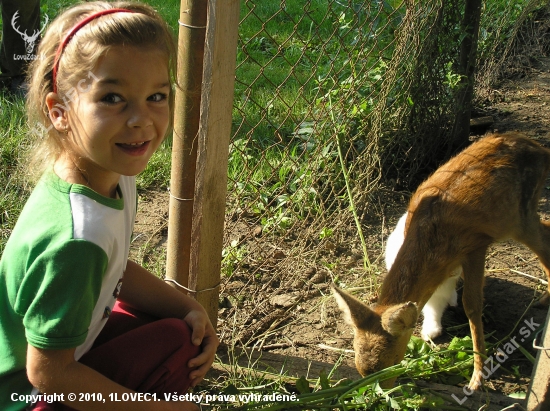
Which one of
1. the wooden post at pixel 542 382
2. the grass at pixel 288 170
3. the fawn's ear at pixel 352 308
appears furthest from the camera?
the fawn's ear at pixel 352 308

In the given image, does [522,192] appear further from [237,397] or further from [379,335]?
[237,397]

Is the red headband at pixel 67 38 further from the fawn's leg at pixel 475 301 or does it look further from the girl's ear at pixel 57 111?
the fawn's leg at pixel 475 301

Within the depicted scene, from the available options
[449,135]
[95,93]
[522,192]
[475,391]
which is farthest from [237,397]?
[449,135]

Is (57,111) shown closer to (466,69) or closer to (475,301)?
(475,301)

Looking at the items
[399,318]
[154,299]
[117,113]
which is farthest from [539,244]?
[117,113]

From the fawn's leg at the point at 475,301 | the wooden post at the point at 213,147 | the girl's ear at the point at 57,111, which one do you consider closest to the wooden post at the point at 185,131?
the wooden post at the point at 213,147

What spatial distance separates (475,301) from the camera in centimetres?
384

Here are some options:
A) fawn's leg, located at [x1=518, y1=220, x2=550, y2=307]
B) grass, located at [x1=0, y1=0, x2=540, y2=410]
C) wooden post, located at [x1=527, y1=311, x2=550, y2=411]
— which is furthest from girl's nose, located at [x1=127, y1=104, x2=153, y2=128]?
fawn's leg, located at [x1=518, y1=220, x2=550, y2=307]

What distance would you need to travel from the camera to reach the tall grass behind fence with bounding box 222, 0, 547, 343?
14.2 feet

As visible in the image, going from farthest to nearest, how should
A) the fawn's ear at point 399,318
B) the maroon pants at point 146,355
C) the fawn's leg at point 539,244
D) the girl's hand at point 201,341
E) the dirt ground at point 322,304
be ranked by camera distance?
the fawn's leg at point 539,244 → the dirt ground at point 322,304 → the fawn's ear at point 399,318 → the girl's hand at point 201,341 → the maroon pants at point 146,355

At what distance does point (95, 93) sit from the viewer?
6.27ft

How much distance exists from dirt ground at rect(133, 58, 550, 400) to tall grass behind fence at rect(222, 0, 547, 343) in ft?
0.10

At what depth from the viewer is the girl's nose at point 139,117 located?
6.46 feet

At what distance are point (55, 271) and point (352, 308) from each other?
2055mm
